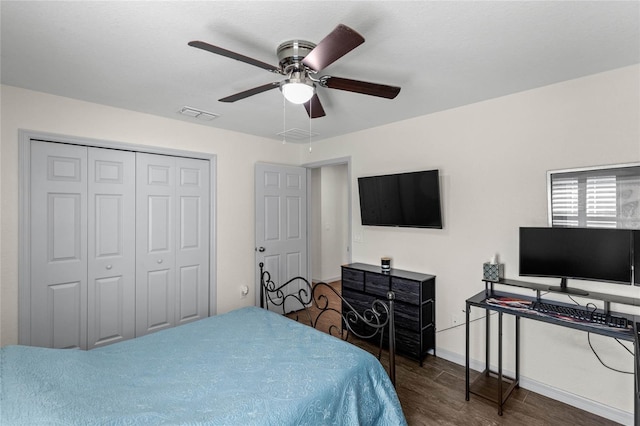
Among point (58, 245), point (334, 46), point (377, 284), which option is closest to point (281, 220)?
point (377, 284)

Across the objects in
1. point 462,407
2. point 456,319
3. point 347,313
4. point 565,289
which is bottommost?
point 462,407

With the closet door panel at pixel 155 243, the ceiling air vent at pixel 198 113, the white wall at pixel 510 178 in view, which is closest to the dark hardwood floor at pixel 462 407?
the white wall at pixel 510 178

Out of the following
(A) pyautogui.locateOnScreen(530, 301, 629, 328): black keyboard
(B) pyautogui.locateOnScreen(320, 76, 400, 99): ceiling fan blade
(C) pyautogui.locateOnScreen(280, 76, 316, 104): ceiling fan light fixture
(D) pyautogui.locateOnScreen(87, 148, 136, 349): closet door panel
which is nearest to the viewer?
(C) pyautogui.locateOnScreen(280, 76, 316, 104): ceiling fan light fixture

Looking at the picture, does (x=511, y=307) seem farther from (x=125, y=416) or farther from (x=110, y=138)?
(x=110, y=138)

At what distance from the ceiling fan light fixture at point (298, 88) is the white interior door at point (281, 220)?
2316 mm

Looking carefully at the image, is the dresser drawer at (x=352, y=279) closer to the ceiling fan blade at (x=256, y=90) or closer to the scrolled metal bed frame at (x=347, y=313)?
the scrolled metal bed frame at (x=347, y=313)

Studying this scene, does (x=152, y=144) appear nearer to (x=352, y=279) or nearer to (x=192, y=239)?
(x=192, y=239)

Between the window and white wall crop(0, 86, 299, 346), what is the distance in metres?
3.15

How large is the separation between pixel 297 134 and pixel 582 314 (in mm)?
3281

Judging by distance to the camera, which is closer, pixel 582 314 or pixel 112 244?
pixel 582 314

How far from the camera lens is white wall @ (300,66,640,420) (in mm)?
2238

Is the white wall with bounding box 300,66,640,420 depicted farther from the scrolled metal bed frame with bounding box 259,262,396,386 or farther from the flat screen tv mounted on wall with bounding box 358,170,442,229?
the scrolled metal bed frame with bounding box 259,262,396,386

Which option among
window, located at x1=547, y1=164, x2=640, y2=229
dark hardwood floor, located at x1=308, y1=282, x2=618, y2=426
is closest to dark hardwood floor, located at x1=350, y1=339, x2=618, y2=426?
dark hardwood floor, located at x1=308, y1=282, x2=618, y2=426

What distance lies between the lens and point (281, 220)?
4.30 metres
